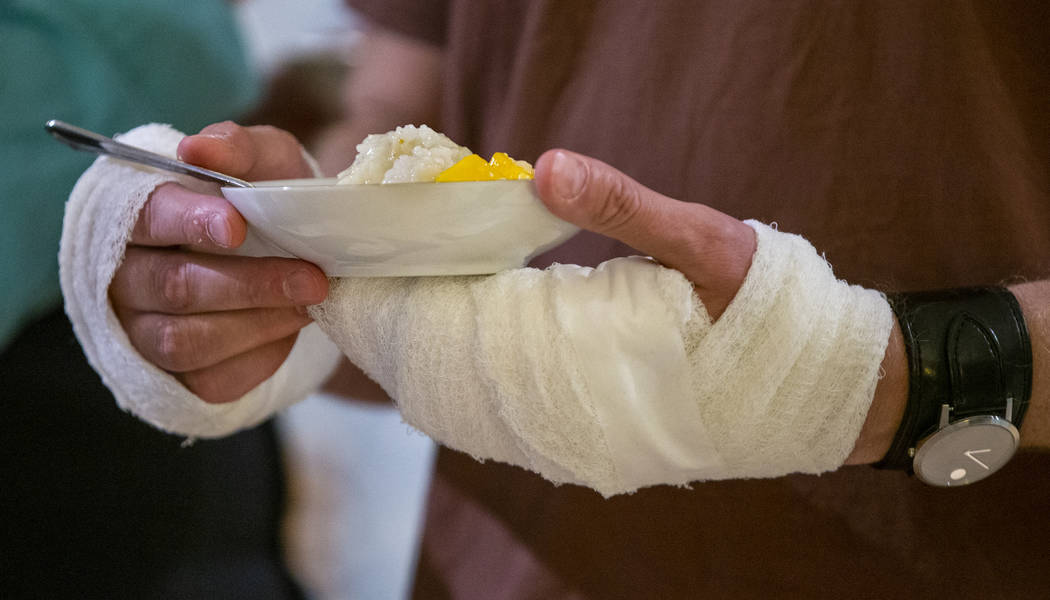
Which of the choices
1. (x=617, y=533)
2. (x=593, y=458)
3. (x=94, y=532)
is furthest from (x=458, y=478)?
(x=94, y=532)

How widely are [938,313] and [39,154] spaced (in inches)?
30.4

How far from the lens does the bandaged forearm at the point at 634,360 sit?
1.17 feet

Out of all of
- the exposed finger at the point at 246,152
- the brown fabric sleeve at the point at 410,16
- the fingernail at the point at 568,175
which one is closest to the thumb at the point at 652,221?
the fingernail at the point at 568,175

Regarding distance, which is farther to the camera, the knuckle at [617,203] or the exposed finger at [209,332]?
the exposed finger at [209,332]

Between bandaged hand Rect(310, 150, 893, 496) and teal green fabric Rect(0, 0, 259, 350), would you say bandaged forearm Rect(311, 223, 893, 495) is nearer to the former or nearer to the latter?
bandaged hand Rect(310, 150, 893, 496)

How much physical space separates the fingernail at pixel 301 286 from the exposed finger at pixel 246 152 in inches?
4.2

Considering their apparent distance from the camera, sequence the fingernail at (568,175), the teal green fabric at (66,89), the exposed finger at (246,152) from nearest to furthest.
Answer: the fingernail at (568,175) < the exposed finger at (246,152) < the teal green fabric at (66,89)

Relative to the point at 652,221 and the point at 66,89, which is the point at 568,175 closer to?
the point at 652,221

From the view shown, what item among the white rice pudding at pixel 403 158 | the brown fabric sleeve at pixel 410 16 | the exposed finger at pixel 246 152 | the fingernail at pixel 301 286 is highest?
the white rice pudding at pixel 403 158

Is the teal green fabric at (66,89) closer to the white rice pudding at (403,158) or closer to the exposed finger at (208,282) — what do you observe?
the exposed finger at (208,282)

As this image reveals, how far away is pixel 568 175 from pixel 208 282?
9.8 inches

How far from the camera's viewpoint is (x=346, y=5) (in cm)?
73

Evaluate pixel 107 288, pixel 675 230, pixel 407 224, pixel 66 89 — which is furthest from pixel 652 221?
pixel 66 89

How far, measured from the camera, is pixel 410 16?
2.28ft
